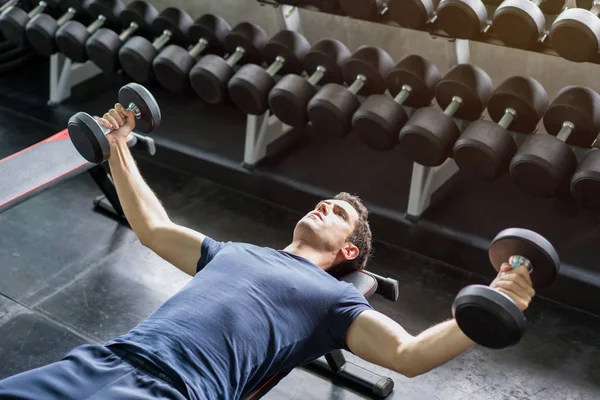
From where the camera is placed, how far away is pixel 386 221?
3.47 m

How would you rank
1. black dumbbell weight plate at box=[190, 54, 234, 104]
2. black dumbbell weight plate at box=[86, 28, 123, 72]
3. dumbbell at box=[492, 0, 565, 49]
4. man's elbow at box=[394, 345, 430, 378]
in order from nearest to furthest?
1. man's elbow at box=[394, 345, 430, 378]
2. dumbbell at box=[492, 0, 565, 49]
3. black dumbbell weight plate at box=[190, 54, 234, 104]
4. black dumbbell weight plate at box=[86, 28, 123, 72]

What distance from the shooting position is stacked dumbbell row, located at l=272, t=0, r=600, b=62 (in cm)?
273

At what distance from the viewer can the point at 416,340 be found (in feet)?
6.39

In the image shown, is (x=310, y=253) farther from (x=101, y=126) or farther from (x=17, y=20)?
(x=17, y=20)

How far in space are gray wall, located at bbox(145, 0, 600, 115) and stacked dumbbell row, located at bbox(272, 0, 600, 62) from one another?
366 millimetres

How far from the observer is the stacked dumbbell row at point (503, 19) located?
273 cm

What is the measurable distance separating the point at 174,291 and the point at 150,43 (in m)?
1.36

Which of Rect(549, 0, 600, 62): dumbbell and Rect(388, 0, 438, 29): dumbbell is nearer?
Rect(549, 0, 600, 62): dumbbell

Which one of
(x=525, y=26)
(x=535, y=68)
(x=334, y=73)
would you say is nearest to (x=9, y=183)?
(x=334, y=73)

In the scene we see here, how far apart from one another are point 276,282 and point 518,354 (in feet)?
3.73

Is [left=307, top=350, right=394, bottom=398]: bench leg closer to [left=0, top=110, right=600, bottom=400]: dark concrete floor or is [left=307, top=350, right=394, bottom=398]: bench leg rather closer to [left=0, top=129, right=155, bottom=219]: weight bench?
[left=0, top=110, right=600, bottom=400]: dark concrete floor

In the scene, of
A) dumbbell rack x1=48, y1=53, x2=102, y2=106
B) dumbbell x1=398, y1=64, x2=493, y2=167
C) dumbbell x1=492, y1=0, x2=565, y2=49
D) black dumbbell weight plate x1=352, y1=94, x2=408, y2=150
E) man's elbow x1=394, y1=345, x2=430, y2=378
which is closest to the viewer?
man's elbow x1=394, y1=345, x2=430, y2=378

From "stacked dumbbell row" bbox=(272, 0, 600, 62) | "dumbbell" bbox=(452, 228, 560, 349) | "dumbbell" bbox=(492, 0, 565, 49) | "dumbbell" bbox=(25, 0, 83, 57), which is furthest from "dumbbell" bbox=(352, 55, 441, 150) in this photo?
"dumbbell" bbox=(25, 0, 83, 57)

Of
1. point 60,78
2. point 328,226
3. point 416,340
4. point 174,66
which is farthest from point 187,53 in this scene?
point 416,340
